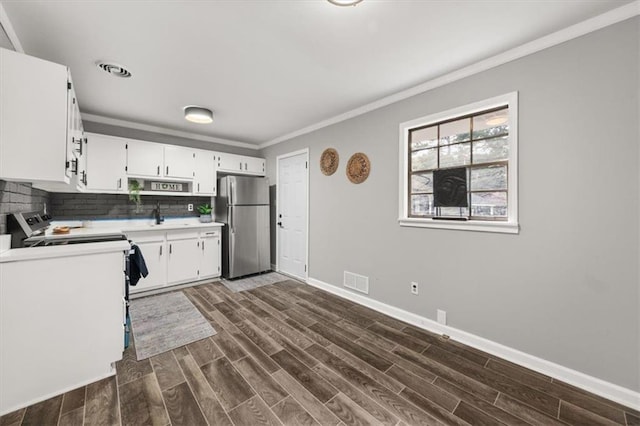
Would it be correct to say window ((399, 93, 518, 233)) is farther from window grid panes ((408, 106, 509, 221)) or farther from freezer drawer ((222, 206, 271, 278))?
freezer drawer ((222, 206, 271, 278))

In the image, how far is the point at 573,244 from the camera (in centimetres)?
186

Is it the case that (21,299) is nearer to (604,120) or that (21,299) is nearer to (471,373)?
(471,373)

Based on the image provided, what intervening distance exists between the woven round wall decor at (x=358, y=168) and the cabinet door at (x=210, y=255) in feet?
8.36

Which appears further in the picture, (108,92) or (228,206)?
(228,206)

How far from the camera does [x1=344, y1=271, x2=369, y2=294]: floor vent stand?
3268 mm

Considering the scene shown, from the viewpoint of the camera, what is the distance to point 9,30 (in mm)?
1810

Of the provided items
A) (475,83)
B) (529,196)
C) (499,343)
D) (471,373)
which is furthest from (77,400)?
(475,83)

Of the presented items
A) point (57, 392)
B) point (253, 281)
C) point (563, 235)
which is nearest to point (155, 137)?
point (253, 281)

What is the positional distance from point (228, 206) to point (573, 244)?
427 cm

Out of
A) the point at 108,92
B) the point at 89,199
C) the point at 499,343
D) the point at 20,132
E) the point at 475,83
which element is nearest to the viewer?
the point at 20,132

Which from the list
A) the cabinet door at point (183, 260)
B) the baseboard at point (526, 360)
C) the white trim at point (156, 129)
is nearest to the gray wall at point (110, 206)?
the cabinet door at point (183, 260)

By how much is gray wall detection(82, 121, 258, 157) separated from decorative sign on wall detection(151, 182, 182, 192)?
2.34 feet

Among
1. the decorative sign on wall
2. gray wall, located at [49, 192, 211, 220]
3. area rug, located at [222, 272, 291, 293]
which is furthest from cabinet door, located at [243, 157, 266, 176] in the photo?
area rug, located at [222, 272, 291, 293]

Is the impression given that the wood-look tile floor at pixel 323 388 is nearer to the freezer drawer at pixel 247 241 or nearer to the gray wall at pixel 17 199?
the gray wall at pixel 17 199
